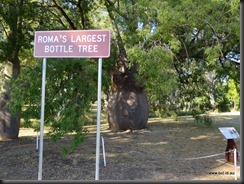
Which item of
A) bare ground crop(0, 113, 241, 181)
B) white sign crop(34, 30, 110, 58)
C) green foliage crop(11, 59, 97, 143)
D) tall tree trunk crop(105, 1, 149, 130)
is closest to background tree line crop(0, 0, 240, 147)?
green foliage crop(11, 59, 97, 143)

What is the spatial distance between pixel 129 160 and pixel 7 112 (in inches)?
219

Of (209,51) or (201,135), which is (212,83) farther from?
(209,51)

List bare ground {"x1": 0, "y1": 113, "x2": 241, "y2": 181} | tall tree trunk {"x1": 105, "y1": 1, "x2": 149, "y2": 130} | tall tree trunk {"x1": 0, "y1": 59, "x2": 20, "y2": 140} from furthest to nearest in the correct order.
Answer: tall tree trunk {"x1": 105, "y1": 1, "x2": 149, "y2": 130}, tall tree trunk {"x1": 0, "y1": 59, "x2": 20, "y2": 140}, bare ground {"x1": 0, "y1": 113, "x2": 241, "y2": 181}

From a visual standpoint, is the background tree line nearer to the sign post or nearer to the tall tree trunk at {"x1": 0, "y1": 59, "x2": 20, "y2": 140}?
the tall tree trunk at {"x1": 0, "y1": 59, "x2": 20, "y2": 140}

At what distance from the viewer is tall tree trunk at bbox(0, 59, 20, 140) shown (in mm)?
11977

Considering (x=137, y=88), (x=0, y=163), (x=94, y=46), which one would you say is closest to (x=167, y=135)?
(x=137, y=88)

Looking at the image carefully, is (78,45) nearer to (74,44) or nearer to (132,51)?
(74,44)

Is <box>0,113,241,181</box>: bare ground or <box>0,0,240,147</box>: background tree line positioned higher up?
<box>0,0,240,147</box>: background tree line

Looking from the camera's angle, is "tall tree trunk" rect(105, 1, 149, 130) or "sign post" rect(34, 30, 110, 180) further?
"tall tree trunk" rect(105, 1, 149, 130)

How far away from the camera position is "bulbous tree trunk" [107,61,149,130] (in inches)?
555

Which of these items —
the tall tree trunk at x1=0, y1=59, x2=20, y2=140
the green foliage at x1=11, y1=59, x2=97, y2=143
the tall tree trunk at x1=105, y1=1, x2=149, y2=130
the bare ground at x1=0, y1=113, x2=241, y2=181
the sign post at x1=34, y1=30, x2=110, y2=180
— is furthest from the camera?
the tall tree trunk at x1=105, y1=1, x2=149, y2=130

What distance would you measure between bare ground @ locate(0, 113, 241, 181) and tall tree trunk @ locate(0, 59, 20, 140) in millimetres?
530

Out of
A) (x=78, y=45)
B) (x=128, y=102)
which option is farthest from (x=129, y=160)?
(x=128, y=102)

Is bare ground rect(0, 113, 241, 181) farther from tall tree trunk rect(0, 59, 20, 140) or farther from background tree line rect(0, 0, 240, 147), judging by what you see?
background tree line rect(0, 0, 240, 147)
